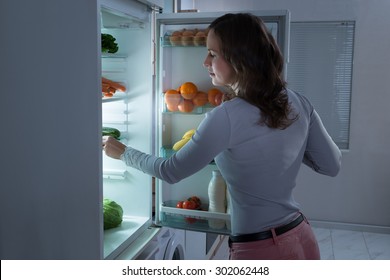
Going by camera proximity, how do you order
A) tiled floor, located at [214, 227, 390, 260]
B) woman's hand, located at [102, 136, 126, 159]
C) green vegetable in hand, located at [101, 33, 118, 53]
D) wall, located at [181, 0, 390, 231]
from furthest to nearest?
1. wall, located at [181, 0, 390, 231]
2. tiled floor, located at [214, 227, 390, 260]
3. green vegetable in hand, located at [101, 33, 118, 53]
4. woman's hand, located at [102, 136, 126, 159]

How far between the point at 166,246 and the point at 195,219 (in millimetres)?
186

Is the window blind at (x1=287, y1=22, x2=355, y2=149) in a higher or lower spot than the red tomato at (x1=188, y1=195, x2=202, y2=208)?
higher

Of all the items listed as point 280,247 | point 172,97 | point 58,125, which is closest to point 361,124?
point 172,97

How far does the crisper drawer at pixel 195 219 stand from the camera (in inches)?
76.5

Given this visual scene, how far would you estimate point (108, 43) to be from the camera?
175 cm

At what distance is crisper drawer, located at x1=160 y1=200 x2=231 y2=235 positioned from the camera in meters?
1.94

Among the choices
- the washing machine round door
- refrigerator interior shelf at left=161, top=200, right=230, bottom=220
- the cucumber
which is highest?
the cucumber

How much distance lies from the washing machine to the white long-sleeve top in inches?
21.7

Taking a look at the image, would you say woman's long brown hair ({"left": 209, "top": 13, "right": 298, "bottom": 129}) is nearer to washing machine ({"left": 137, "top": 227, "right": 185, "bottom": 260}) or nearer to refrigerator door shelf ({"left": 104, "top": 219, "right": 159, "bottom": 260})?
refrigerator door shelf ({"left": 104, "top": 219, "right": 159, "bottom": 260})

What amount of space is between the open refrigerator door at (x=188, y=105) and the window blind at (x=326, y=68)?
2328 millimetres

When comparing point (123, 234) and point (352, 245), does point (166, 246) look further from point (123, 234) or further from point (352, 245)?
point (352, 245)

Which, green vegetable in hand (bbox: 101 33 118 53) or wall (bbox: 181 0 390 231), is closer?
green vegetable in hand (bbox: 101 33 118 53)

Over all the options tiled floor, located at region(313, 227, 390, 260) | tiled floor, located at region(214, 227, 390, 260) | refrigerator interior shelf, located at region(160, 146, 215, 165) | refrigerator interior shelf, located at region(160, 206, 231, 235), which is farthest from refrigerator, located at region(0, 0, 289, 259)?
tiled floor, located at region(313, 227, 390, 260)

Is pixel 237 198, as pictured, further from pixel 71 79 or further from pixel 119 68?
pixel 119 68
